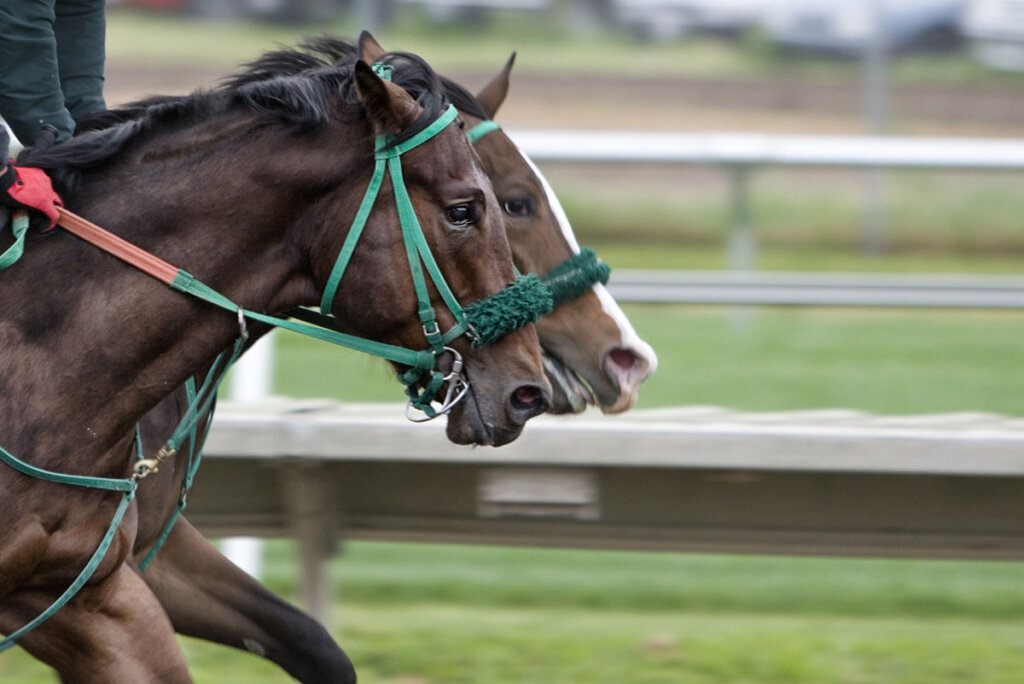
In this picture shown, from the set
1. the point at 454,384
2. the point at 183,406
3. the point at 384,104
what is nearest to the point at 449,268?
the point at 454,384

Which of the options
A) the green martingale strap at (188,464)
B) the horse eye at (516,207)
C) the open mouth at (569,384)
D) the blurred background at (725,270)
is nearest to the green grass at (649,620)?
the blurred background at (725,270)

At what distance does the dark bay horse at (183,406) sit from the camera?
337cm

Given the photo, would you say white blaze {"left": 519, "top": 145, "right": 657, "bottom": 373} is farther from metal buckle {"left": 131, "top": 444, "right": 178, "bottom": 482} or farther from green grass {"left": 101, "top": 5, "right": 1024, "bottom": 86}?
green grass {"left": 101, "top": 5, "right": 1024, "bottom": 86}

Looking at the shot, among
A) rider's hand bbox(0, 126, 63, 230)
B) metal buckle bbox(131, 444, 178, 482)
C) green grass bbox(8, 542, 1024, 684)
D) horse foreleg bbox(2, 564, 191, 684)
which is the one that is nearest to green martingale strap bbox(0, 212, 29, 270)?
rider's hand bbox(0, 126, 63, 230)

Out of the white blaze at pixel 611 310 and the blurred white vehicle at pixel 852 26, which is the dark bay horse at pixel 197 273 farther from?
the blurred white vehicle at pixel 852 26

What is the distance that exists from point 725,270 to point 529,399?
7.40 m

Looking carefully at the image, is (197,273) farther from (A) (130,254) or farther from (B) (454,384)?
(B) (454,384)

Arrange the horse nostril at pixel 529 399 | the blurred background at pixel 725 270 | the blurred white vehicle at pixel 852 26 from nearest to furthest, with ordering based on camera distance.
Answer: the horse nostril at pixel 529 399
the blurred background at pixel 725 270
the blurred white vehicle at pixel 852 26

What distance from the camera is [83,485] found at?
9.18 feet

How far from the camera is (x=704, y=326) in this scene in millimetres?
8891

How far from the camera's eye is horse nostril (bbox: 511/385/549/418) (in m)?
2.81

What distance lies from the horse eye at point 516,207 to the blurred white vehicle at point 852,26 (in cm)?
1117

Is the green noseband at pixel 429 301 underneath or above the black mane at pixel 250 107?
underneath

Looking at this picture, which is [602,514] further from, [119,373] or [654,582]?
[119,373]
